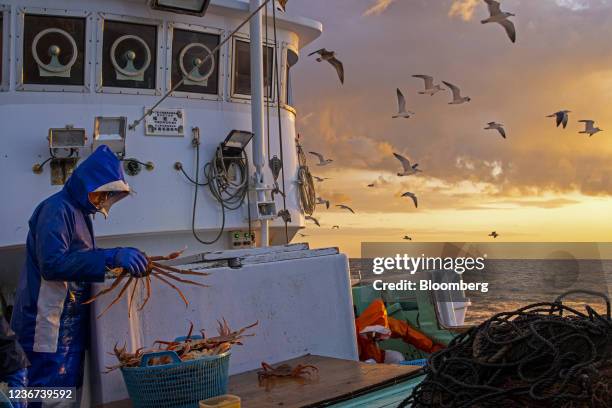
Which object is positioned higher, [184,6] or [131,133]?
[184,6]

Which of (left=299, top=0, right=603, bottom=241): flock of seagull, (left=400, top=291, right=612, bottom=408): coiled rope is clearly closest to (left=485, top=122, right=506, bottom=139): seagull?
(left=299, top=0, right=603, bottom=241): flock of seagull

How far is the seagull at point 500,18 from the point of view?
16906 mm

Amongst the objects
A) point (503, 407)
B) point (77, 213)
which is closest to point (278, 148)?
point (77, 213)

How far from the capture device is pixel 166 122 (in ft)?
27.4

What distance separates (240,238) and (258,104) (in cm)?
170

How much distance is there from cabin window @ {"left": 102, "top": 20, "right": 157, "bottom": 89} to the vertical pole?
4.09ft

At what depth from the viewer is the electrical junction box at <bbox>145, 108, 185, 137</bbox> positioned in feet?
27.0

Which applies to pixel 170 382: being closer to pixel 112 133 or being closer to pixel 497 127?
pixel 112 133

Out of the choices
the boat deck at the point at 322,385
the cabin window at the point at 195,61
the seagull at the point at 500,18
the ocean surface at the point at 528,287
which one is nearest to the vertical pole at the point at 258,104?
the cabin window at the point at 195,61

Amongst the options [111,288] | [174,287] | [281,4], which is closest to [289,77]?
[281,4]

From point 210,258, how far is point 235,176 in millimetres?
4038

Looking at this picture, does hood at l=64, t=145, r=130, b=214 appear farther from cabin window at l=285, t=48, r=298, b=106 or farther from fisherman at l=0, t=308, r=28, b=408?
cabin window at l=285, t=48, r=298, b=106

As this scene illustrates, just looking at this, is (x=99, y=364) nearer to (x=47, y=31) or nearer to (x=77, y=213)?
(x=77, y=213)

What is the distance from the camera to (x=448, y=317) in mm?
11055
